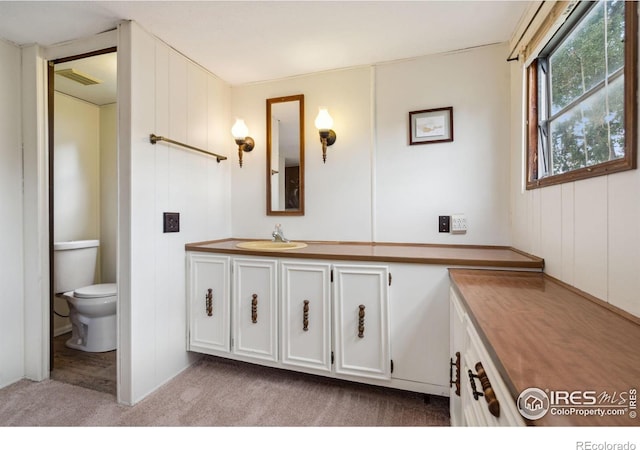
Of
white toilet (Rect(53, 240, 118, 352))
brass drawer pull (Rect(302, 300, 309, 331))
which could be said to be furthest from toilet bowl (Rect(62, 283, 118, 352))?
brass drawer pull (Rect(302, 300, 309, 331))

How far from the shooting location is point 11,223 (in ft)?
5.98

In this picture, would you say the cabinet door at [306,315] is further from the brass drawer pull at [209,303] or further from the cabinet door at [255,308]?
the brass drawer pull at [209,303]

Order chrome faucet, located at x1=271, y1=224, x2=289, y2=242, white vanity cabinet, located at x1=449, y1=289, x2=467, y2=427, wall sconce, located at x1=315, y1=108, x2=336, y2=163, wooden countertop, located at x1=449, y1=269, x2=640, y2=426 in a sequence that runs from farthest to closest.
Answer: chrome faucet, located at x1=271, y1=224, x2=289, y2=242, wall sconce, located at x1=315, y1=108, x2=336, y2=163, white vanity cabinet, located at x1=449, y1=289, x2=467, y2=427, wooden countertop, located at x1=449, y1=269, x2=640, y2=426

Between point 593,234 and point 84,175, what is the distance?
11.8 ft

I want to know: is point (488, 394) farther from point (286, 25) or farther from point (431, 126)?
point (286, 25)

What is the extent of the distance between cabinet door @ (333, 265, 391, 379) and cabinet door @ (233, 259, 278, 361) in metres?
0.41

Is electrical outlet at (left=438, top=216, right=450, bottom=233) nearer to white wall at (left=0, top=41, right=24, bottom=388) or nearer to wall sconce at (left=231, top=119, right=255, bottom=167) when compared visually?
wall sconce at (left=231, top=119, right=255, bottom=167)

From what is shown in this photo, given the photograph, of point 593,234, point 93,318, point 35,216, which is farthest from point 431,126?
point 93,318

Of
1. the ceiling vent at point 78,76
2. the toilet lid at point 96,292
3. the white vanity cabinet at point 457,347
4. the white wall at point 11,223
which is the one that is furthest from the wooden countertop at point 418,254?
the ceiling vent at point 78,76

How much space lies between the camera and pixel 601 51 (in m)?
1.06

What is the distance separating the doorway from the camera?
2152mm

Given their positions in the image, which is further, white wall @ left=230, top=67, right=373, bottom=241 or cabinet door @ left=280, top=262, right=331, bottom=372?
white wall @ left=230, top=67, right=373, bottom=241

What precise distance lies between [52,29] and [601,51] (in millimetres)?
2613

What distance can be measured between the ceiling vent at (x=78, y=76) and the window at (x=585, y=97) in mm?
3014
